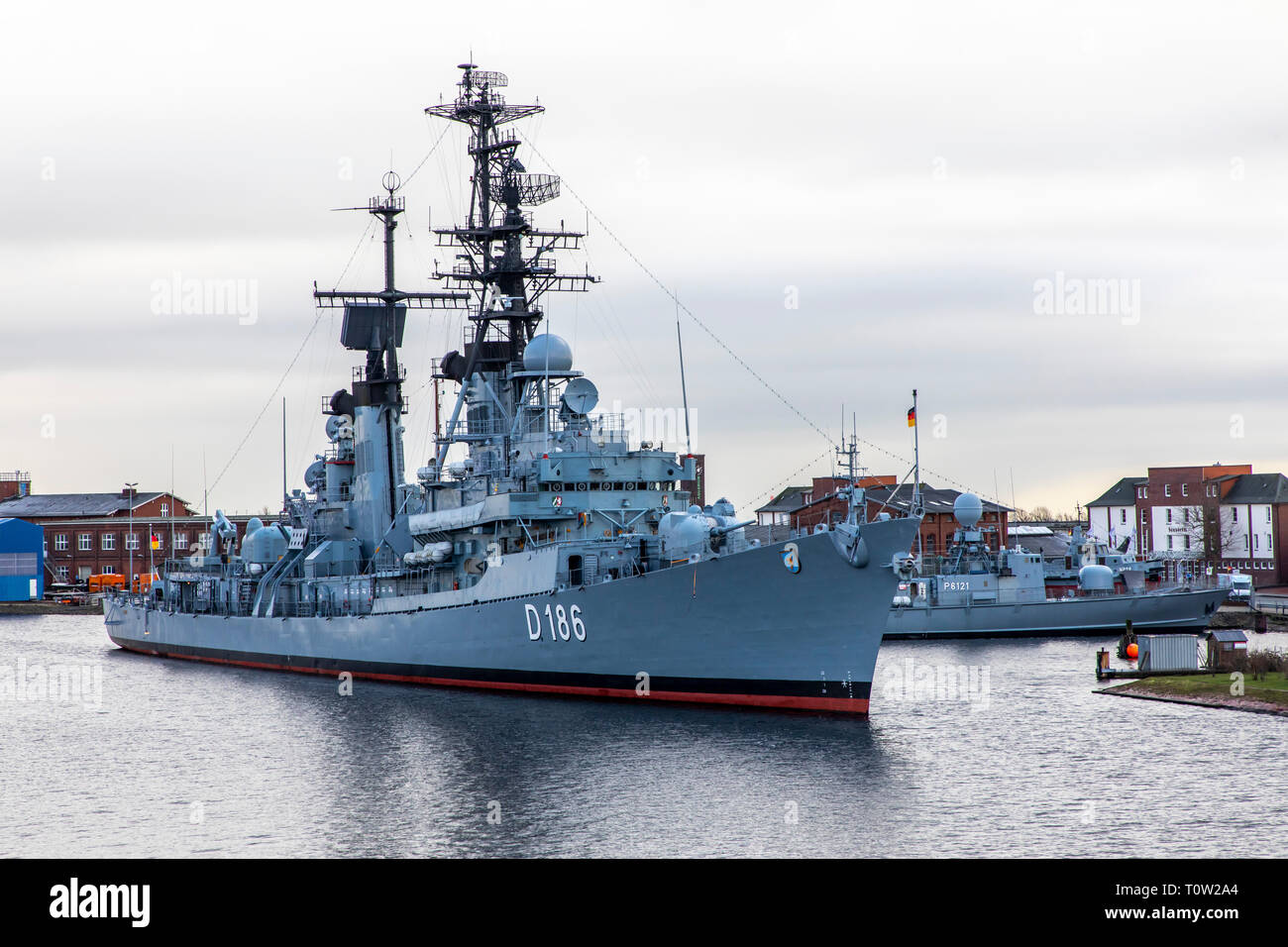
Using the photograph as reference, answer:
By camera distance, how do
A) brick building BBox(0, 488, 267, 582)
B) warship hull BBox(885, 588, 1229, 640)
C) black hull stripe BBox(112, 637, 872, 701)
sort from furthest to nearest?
brick building BBox(0, 488, 267, 582) → warship hull BBox(885, 588, 1229, 640) → black hull stripe BBox(112, 637, 872, 701)

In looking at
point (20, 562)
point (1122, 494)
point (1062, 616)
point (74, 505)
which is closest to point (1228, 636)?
point (1062, 616)

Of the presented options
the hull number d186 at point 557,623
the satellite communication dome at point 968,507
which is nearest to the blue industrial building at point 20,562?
the satellite communication dome at point 968,507

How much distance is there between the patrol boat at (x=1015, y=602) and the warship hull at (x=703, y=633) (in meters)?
28.3

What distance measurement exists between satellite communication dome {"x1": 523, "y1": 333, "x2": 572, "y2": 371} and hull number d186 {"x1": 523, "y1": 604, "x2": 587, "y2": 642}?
791 centimetres

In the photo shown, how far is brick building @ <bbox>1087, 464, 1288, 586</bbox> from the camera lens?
3179 inches

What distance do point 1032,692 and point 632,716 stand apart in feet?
39.5

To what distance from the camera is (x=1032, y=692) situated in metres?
35.6

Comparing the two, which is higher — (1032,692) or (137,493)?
(137,493)

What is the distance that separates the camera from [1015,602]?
58.4 meters

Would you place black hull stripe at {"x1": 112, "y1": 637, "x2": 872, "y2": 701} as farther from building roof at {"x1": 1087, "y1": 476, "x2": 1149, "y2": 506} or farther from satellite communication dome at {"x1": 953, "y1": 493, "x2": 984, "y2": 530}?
building roof at {"x1": 1087, "y1": 476, "x2": 1149, "y2": 506}

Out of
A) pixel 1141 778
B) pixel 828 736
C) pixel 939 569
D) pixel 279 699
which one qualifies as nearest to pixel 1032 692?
pixel 828 736

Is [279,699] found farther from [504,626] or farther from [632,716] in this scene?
[632,716]

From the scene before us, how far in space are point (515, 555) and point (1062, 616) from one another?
32.0 m

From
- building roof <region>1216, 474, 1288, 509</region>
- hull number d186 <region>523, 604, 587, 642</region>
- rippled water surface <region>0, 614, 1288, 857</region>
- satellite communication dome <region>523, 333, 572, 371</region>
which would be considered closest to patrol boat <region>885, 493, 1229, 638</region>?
rippled water surface <region>0, 614, 1288, 857</region>
